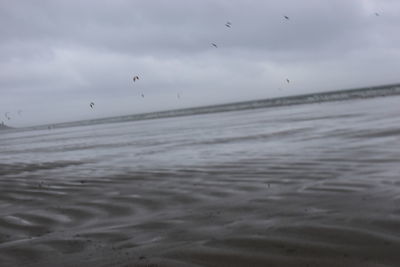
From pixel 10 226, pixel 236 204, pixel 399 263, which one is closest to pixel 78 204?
pixel 10 226

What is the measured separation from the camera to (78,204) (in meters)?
6.14

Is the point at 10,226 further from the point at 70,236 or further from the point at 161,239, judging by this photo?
the point at 161,239

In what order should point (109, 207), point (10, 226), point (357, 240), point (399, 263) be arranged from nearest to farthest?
point (399, 263) < point (357, 240) < point (10, 226) < point (109, 207)

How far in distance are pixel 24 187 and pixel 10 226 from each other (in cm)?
326

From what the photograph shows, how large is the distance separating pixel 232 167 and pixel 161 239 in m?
4.52

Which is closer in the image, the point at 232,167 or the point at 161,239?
the point at 161,239

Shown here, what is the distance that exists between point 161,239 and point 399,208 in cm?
251

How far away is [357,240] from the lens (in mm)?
3559

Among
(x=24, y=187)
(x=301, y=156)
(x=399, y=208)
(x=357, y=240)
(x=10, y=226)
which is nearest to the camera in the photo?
(x=357, y=240)

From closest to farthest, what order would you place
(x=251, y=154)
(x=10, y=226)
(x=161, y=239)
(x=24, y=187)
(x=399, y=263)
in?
(x=399, y=263)
(x=161, y=239)
(x=10, y=226)
(x=24, y=187)
(x=251, y=154)

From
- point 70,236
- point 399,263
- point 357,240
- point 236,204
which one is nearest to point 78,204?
point 70,236

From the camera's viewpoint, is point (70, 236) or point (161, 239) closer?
point (161, 239)

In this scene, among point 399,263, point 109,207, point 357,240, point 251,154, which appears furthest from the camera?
point 251,154

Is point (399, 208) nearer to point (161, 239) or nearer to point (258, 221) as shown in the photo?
point (258, 221)
